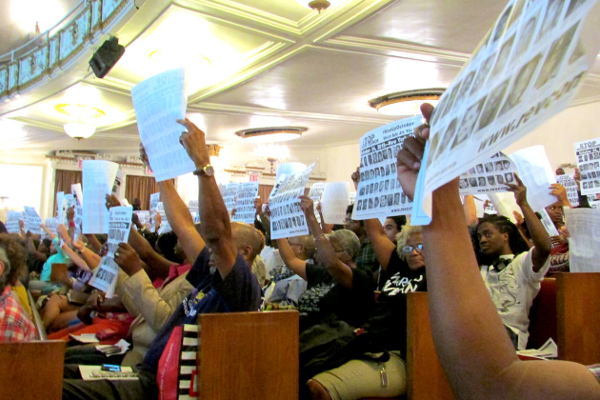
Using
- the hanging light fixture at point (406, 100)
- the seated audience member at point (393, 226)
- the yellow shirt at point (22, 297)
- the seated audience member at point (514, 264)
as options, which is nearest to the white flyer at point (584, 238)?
the seated audience member at point (514, 264)

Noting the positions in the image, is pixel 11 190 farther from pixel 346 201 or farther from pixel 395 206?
pixel 395 206

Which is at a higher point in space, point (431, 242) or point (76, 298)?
point (431, 242)

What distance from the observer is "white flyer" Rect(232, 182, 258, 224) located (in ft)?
11.7

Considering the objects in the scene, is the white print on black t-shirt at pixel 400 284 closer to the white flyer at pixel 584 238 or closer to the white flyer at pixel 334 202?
the white flyer at pixel 584 238

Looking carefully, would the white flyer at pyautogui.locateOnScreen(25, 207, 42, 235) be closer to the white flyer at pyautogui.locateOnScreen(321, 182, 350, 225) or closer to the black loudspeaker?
the black loudspeaker

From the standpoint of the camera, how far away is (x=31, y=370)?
1568 mm

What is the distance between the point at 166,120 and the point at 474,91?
1.51 metres

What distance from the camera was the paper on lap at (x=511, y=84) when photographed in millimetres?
440

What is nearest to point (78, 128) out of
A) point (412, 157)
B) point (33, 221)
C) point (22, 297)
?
point (33, 221)

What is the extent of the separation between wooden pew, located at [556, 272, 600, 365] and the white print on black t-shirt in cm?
62

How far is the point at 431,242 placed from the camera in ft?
2.05

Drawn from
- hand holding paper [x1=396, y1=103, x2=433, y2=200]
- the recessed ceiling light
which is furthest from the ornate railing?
hand holding paper [x1=396, y1=103, x2=433, y2=200]

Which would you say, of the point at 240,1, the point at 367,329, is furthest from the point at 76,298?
the point at 240,1

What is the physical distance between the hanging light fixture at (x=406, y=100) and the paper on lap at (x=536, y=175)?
4603 millimetres
